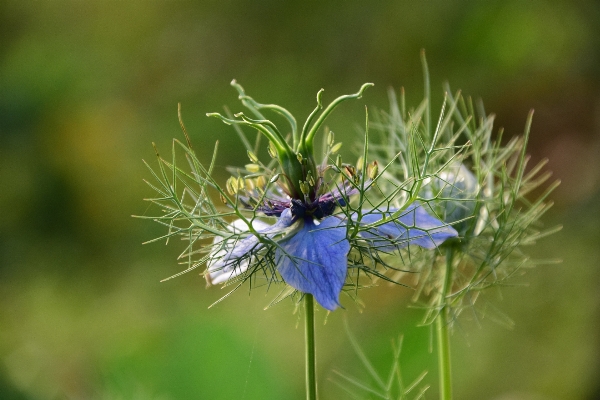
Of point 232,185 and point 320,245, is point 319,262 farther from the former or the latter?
point 232,185

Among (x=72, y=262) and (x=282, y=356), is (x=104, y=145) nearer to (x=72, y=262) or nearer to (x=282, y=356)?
(x=72, y=262)

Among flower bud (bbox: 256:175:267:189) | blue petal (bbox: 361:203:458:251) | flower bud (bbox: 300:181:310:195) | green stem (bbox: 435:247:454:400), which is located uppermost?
flower bud (bbox: 256:175:267:189)

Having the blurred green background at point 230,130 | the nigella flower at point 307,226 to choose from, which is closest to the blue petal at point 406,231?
the nigella flower at point 307,226

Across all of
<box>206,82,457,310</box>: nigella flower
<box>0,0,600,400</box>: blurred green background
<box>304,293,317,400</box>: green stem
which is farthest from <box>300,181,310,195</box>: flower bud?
<box>0,0,600,400</box>: blurred green background

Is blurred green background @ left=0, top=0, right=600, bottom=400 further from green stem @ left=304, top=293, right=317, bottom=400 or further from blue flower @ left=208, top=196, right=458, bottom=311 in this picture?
green stem @ left=304, top=293, right=317, bottom=400

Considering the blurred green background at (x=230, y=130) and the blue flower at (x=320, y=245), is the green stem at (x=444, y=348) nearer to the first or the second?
the blue flower at (x=320, y=245)

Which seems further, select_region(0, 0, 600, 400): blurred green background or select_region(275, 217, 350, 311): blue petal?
select_region(0, 0, 600, 400): blurred green background

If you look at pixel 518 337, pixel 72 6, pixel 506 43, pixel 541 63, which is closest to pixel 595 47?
pixel 541 63
